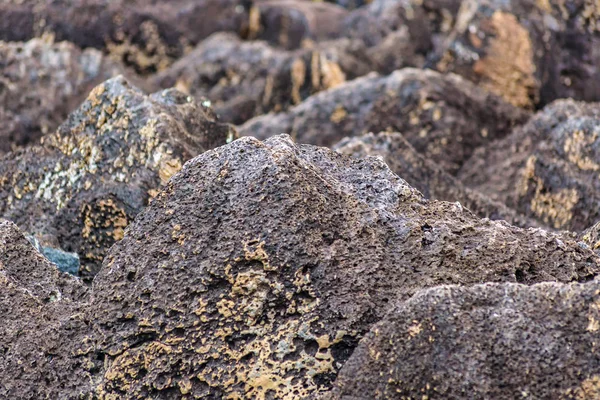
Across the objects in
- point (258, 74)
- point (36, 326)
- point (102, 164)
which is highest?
point (36, 326)

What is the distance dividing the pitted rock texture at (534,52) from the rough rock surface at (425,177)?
3.89m

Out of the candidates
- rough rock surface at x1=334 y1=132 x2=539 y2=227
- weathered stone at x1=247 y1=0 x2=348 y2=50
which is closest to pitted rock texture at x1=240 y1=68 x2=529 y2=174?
rough rock surface at x1=334 y1=132 x2=539 y2=227

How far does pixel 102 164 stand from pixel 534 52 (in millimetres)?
5539

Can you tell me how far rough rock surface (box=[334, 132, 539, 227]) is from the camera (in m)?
5.68

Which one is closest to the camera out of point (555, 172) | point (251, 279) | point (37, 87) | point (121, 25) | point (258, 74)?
point (251, 279)

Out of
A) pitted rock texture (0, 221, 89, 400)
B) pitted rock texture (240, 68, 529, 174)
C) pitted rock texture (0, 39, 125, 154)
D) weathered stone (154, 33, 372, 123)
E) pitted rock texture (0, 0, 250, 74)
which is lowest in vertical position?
pitted rock texture (0, 0, 250, 74)

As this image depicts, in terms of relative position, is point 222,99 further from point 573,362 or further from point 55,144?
point 573,362

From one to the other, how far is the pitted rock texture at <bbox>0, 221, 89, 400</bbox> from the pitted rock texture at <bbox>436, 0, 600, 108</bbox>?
6181 mm

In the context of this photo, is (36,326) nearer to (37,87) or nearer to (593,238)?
(593,238)

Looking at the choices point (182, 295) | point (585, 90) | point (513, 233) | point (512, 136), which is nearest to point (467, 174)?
point (512, 136)

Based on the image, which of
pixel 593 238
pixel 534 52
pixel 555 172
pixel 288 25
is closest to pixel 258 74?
pixel 534 52

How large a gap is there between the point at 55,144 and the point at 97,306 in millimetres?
1936

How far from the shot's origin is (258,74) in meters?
11.1

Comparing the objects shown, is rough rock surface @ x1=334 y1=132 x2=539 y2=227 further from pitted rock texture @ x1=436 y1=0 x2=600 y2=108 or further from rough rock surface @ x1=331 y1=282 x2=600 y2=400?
pitted rock texture @ x1=436 y1=0 x2=600 y2=108
